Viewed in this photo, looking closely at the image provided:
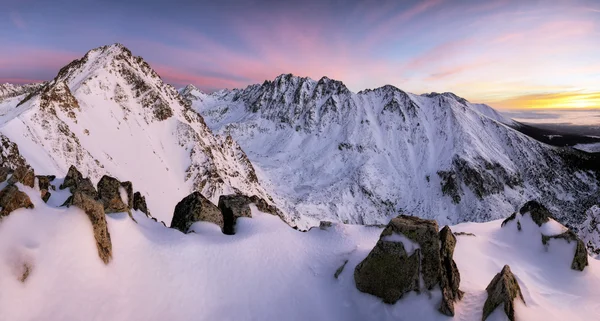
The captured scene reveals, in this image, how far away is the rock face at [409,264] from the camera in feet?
47.6

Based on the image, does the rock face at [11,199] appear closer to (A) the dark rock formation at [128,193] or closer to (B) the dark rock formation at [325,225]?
(A) the dark rock formation at [128,193]

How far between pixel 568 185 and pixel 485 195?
45.4 m

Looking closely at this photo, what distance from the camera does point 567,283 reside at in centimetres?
2039

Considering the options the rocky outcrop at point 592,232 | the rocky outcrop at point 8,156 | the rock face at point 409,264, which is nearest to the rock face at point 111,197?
the rock face at point 409,264

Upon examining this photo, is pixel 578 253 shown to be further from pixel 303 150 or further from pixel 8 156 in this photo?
pixel 303 150

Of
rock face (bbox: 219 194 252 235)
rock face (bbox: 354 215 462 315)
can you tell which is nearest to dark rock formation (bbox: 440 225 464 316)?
rock face (bbox: 354 215 462 315)

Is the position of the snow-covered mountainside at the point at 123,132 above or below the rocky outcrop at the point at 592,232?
above

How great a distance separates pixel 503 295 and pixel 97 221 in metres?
18.5

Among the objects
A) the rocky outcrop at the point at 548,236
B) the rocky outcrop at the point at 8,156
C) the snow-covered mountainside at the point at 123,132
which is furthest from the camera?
the snow-covered mountainside at the point at 123,132

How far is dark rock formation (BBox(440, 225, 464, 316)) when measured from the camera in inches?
540

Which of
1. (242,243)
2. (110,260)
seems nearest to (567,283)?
(242,243)

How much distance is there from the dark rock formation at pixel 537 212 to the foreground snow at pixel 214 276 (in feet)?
13.4

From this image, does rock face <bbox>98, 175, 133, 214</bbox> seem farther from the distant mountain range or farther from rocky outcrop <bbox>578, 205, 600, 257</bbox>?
rocky outcrop <bbox>578, 205, 600, 257</bbox>

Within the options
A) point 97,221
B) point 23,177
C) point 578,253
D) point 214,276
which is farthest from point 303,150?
point 97,221
